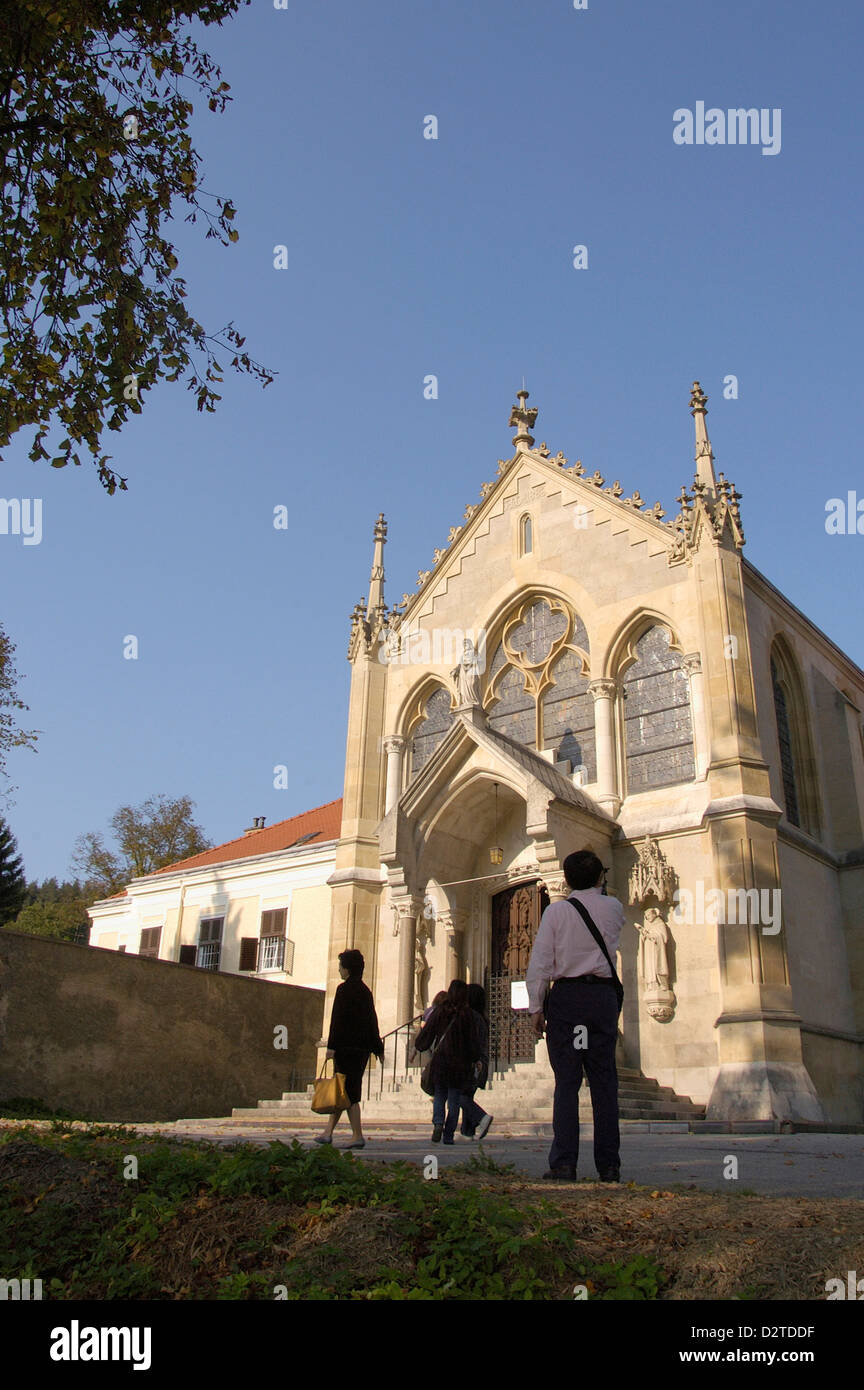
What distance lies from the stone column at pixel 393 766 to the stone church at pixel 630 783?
3.1 inches

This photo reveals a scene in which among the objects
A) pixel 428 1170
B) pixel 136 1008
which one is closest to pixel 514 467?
pixel 136 1008

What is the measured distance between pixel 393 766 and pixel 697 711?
25.2ft

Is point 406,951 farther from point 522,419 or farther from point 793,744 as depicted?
point 522,419

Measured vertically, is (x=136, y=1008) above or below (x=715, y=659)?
below

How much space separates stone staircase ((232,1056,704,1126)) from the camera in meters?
15.3

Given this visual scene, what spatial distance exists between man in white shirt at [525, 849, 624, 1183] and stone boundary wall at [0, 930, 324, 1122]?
42.8 ft

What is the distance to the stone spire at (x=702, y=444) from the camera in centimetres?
2135

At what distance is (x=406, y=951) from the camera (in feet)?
68.5

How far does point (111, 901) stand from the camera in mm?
36719

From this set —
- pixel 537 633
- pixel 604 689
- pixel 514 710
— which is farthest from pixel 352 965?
pixel 537 633

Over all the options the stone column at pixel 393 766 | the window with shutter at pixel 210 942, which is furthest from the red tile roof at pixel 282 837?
the stone column at pixel 393 766
